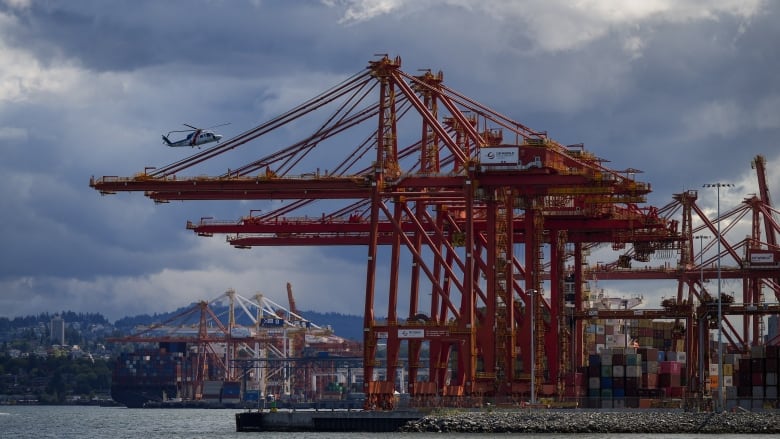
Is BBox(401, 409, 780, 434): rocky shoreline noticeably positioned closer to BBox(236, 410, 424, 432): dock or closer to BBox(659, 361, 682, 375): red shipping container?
BBox(236, 410, 424, 432): dock

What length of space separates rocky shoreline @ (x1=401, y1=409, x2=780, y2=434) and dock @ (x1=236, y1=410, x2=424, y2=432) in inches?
51.8

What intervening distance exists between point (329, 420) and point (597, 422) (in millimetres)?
13631

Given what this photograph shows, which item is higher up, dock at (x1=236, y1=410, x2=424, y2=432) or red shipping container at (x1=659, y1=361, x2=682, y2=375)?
red shipping container at (x1=659, y1=361, x2=682, y2=375)

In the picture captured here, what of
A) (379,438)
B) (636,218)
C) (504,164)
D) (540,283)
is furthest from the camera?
(636,218)

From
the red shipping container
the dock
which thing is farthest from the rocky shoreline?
the red shipping container

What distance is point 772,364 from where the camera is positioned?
76250mm

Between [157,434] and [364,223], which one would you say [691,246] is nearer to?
[364,223]

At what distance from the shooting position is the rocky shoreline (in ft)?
217

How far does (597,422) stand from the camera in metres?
67.8

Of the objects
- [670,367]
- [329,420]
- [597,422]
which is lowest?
[329,420]

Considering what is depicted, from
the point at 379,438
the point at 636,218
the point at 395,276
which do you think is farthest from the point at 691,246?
the point at 379,438

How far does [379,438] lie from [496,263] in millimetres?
13693

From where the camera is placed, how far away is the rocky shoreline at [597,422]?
66.1 meters

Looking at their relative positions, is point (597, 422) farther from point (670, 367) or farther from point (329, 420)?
point (670, 367)
